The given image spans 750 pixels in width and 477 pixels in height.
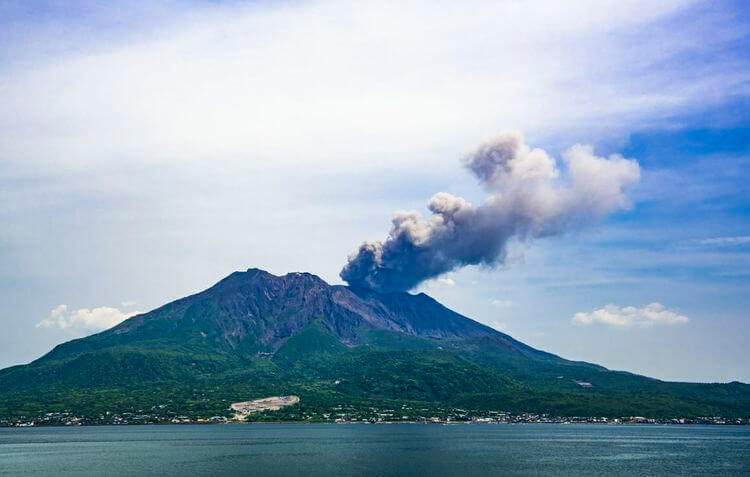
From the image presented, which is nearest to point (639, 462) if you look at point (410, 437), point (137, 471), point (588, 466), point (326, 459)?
point (588, 466)

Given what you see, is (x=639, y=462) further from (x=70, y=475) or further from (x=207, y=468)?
(x=70, y=475)

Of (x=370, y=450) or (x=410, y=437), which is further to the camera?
(x=410, y=437)

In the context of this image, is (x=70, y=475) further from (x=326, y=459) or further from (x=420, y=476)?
(x=420, y=476)

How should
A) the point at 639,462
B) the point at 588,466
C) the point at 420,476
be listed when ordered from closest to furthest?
the point at 420,476 < the point at 588,466 < the point at 639,462

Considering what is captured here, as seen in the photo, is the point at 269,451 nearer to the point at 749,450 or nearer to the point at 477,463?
the point at 477,463

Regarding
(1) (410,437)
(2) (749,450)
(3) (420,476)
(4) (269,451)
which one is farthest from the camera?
(1) (410,437)

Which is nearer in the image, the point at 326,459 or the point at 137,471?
the point at 137,471

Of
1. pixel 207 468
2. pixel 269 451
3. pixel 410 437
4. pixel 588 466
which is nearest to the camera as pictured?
pixel 207 468

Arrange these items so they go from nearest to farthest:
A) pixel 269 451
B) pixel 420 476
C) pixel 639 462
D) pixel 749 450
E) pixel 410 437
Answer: pixel 420 476
pixel 639 462
pixel 269 451
pixel 749 450
pixel 410 437

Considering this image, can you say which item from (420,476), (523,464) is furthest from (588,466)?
(420,476)
